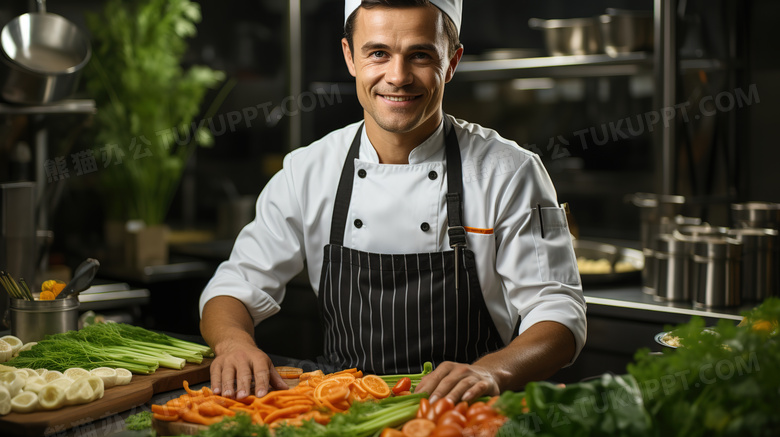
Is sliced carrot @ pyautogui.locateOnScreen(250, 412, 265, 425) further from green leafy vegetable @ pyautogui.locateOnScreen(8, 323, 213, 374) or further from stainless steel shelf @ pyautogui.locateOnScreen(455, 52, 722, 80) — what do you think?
stainless steel shelf @ pyautogui.locateOnScreen(455, 52, 722, 80)

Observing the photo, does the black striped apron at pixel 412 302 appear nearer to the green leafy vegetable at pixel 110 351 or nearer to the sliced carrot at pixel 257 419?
the green leafy vegetable at pixel 110 351

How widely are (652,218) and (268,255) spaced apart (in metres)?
1.73

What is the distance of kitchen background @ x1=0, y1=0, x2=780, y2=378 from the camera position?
10.7 feet

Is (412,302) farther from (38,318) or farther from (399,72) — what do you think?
(38,318)

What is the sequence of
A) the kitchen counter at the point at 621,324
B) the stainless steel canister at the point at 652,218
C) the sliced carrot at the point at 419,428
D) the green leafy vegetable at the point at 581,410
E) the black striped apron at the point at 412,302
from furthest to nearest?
the stainless steel canister at the point at 652,218 → the kitchen counter at the point at 621,324 → the black striped apron at the point at 412,302 → the sliced carrot at the point at 419,428 → the green leafy vegetable at the point at 581,410

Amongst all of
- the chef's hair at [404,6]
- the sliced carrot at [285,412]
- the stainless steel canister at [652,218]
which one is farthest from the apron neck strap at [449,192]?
the stainless steel canister at [652,218]

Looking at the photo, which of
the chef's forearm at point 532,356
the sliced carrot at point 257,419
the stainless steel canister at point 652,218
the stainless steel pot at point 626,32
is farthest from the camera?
the stainless steel pot at point 626,32

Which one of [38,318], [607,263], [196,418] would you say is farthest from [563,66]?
[196,418]

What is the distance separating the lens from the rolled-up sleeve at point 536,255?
6.27 ft

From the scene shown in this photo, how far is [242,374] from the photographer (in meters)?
1.74

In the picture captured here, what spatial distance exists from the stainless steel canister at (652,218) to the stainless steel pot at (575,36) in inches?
26.5

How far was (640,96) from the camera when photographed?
402 centimetres

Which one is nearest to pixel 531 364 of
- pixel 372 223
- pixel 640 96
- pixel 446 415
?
pixel 446 415

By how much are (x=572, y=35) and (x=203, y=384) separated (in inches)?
88.3
